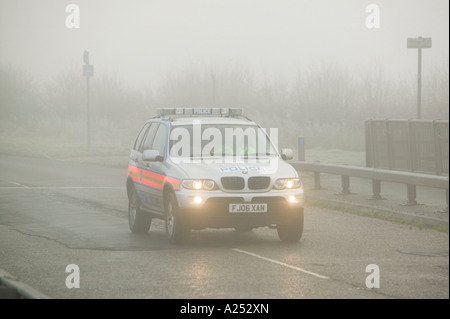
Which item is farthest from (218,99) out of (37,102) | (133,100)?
(37,102)

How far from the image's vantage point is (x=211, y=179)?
13156mm

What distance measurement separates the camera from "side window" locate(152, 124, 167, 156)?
47.6 ft

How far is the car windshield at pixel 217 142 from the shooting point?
14.2 meters

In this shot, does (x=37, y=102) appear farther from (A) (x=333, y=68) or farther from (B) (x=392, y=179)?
(B) (x=392, y=179)

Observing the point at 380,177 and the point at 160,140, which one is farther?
the point at 380,177

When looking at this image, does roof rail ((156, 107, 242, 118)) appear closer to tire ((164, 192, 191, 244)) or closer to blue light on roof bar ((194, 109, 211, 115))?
blue light on roof bar ((194, 109, 211, 115))

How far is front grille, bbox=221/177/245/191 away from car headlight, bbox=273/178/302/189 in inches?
17.9

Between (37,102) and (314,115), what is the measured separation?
26780 mm

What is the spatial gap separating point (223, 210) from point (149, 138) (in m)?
2.79
